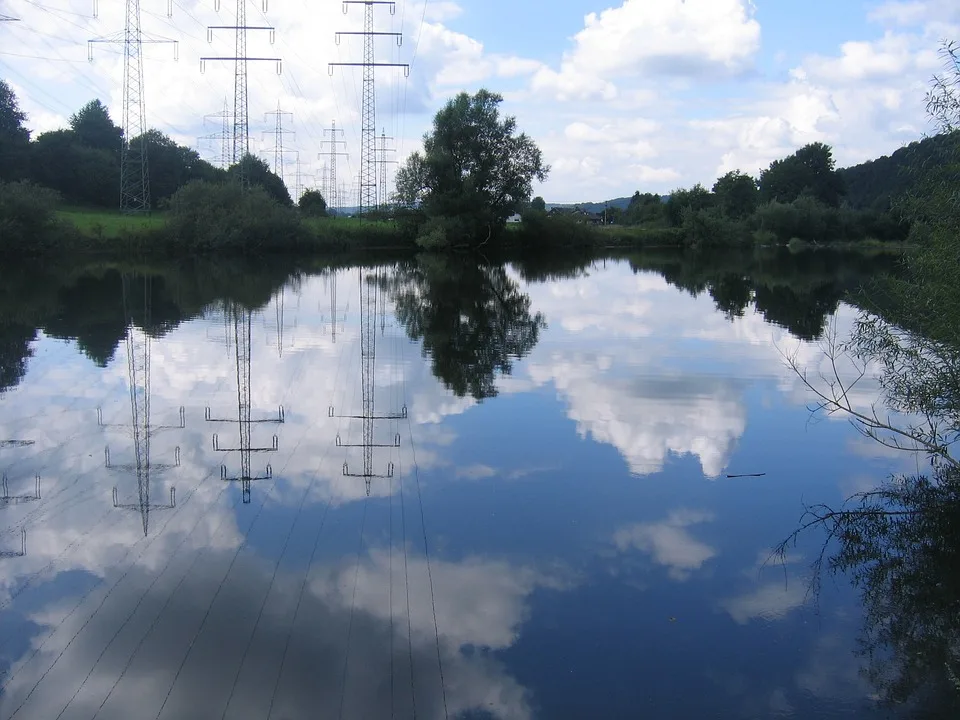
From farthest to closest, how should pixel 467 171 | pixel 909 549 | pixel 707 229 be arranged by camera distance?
pixel 707 229
pixel 467 171
pixel 909 549

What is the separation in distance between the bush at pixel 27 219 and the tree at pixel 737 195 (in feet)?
274

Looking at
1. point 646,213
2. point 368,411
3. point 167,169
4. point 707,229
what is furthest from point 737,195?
point 368,411

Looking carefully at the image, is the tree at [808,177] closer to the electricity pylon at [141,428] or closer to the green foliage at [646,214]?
the green foliage at [646,214]

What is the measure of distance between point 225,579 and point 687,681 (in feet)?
12.0

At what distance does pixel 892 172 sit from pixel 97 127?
105199mm

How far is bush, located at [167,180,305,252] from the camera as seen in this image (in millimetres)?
50812

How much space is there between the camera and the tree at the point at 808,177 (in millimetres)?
115250

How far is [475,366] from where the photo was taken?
54.3 feet

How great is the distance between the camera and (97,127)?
274 feet

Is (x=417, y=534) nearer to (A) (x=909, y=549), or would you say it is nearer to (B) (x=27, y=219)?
(A) (x=909, y=549)

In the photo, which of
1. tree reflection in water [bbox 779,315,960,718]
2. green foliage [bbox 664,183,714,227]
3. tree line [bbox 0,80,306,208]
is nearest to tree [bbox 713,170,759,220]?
green foliage [bbox 664,183,714,227]

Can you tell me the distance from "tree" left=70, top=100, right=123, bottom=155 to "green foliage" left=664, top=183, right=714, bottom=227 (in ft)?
200

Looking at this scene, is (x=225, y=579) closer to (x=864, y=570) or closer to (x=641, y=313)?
(x=864, y=570)

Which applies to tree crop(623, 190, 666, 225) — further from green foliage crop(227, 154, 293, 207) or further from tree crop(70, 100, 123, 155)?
tree crop(70, 100, 123, 155)
